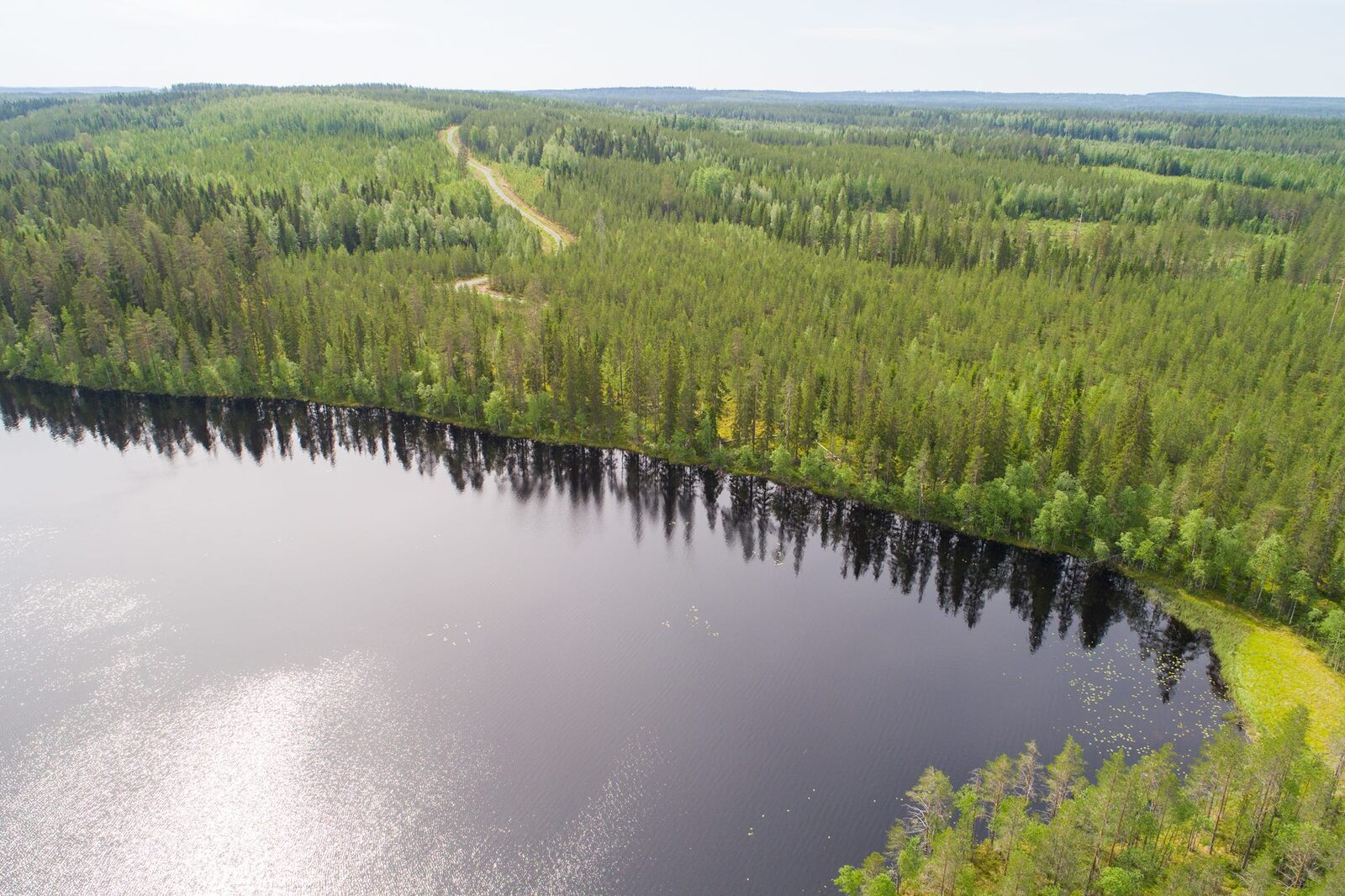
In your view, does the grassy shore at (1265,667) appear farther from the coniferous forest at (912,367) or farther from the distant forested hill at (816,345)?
the distant forested hill at (816,345)

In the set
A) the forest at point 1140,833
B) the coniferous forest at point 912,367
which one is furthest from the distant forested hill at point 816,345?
the forest at point 1140,833

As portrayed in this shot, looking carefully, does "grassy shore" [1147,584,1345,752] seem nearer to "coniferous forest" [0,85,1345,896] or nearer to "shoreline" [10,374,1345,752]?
"shoreline" [10,374,1345,752]

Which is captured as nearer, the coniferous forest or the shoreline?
the coniferous forest

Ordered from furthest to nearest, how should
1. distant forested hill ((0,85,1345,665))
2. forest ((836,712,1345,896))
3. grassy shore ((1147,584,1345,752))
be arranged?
distant forested hill ((0,85,1345,665)) → grassy shore ((1147,584,1345,752)) → forest ((836,712,1345,896))

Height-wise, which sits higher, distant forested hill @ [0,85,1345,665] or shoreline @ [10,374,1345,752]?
distant forested hill @ [0,85,1345,665]

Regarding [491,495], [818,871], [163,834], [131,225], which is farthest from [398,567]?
[131,225]

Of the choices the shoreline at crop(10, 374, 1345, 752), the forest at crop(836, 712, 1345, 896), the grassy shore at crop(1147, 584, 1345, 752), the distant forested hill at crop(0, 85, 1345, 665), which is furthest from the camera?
the distant forested hill at crop(0, 85, 1345, 665)

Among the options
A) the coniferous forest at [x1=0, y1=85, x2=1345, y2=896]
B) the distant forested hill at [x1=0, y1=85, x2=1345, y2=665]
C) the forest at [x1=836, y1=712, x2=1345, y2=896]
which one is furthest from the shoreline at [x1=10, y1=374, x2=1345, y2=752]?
the forest at [x1=836, y1=712, x2=1345, y2=896]

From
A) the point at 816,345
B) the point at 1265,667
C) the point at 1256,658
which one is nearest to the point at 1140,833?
the point at 1265,667
